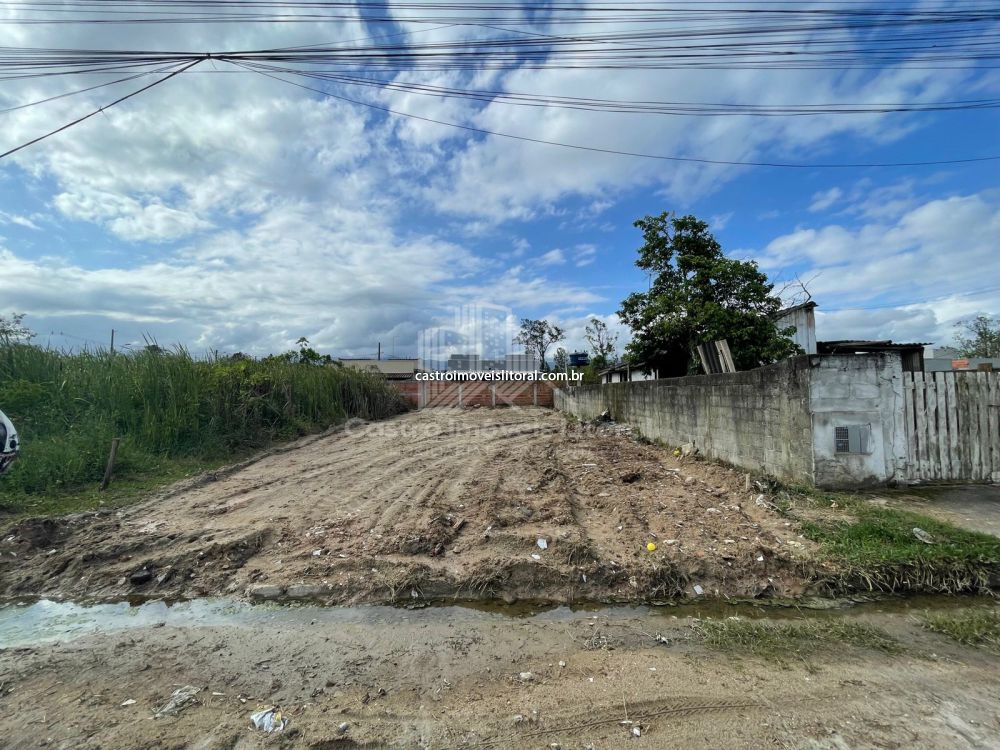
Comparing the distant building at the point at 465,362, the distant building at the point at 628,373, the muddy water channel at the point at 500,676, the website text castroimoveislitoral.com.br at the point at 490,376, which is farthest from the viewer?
the distant building at the point at 465,362

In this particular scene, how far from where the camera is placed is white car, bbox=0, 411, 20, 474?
4.71 meters

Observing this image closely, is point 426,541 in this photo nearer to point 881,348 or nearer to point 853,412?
point 853,412

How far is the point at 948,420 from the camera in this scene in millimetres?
5051

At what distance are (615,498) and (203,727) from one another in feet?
14.4

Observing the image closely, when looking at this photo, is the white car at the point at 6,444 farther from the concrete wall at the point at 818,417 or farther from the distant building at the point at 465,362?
the distant building at the point at 465,362

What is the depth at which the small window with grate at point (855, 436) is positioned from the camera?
4.99 meters

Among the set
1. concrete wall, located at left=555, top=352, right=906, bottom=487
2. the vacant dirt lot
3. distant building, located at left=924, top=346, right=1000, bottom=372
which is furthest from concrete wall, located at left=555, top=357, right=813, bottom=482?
distant building, located at left=924, top=346, right=1000, bottom=372

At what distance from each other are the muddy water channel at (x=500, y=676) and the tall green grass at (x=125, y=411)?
4.05 metres

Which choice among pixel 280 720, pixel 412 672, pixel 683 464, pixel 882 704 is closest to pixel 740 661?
pixel 882 704

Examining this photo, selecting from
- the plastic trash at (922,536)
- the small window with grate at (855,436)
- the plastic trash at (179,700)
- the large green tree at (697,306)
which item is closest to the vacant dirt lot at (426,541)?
the plastic trash at (922,536)

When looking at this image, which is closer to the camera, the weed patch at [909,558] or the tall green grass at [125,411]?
the weed patch at [909,558]

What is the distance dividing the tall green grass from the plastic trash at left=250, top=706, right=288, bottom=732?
5.35 metres

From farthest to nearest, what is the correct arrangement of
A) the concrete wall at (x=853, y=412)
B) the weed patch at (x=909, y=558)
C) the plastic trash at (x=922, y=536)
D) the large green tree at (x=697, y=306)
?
the large green tree at (x=697, y=306) → the concrete wall at (x=853, y=412) → the plastic trash at (x=922, y=536) → the weed patch at (x=909, y=558)

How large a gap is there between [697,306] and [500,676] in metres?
12.1
